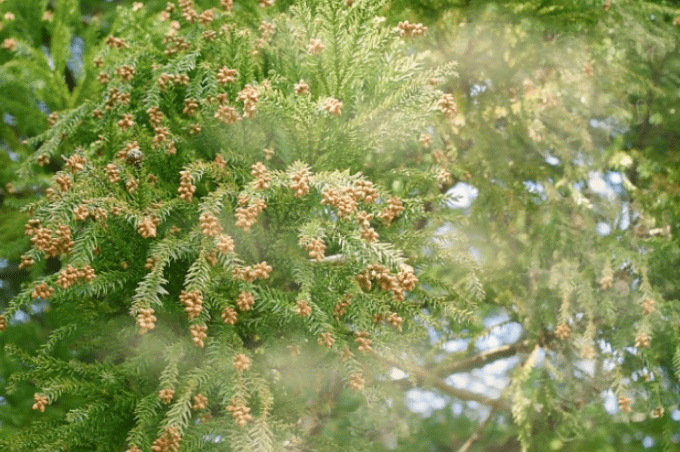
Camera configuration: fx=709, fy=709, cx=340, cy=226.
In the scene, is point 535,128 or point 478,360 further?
point 478,360

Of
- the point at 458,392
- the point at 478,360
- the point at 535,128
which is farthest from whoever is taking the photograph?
the point at 478,360

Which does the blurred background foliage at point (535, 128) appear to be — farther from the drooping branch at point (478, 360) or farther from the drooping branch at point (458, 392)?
the drooping branch at point (458, 392)

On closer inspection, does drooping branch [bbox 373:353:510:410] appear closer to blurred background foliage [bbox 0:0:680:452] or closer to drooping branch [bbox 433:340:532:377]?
drooping branch [bbox 433:340:532:377]

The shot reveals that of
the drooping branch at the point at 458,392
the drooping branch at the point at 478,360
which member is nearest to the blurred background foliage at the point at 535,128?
the drooping branch at the point at 478,360

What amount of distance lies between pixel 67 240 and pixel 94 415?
523 mm

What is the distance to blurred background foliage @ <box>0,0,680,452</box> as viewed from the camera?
3.19 metres

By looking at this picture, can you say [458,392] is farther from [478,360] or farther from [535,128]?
[535,128]

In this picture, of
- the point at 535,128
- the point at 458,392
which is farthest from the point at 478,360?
the point at 535,128

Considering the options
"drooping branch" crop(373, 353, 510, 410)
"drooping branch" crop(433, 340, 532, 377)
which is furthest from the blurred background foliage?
"drooping branch" crop(373, 353, 510, 410)

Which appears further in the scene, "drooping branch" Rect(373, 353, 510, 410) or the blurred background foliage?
"drooping branch" Rect(373, 353, 510, 410)

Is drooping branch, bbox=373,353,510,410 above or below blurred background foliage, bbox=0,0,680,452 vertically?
below

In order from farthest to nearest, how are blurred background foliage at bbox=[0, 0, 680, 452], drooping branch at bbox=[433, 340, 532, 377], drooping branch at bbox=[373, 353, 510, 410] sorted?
drooping branch at bbox=[433, 340, 532, 377]
drooping branch at bbox=[373, 353, 510, 410]
blurred background foliage at bbox=[0, 0, 680, 452]

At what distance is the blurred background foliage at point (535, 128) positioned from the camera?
319cm

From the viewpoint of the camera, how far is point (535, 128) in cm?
346
